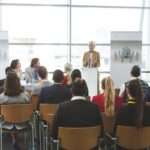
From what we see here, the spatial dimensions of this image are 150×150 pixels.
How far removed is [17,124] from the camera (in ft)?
17.5

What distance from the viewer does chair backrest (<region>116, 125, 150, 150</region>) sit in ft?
13.4

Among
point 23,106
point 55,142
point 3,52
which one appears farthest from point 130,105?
point 3,52

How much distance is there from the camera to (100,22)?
42.0 feet

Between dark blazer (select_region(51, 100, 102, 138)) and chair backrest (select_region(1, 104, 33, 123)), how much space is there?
1.20 meters

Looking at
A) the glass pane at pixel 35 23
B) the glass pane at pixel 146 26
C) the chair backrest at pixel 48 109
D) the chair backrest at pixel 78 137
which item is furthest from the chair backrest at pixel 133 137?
the glass pane at pixel 146 26

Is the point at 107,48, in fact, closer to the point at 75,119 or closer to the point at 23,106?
the point at 23,106

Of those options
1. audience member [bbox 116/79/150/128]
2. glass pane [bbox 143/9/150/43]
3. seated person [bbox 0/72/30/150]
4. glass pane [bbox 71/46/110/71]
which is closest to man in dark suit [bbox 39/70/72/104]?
seated person [bbox 0/72/30/150]

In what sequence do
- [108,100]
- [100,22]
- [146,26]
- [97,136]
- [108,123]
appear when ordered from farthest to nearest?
[146,26], [100,22], [108,100], [108,123], [97,136]

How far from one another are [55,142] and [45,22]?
9.08 metres

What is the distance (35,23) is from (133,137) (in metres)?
8.94

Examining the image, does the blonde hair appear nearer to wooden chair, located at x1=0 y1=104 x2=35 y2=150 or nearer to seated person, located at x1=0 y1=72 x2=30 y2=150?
wooden chair, located at x1=0 y1=104 x2=35 y2=150

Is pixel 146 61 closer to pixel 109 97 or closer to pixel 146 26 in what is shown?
pixel 146 26

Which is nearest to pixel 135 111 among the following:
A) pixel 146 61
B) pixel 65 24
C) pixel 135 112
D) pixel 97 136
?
pixel 135 112

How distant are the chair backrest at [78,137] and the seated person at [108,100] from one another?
858 millimetres
